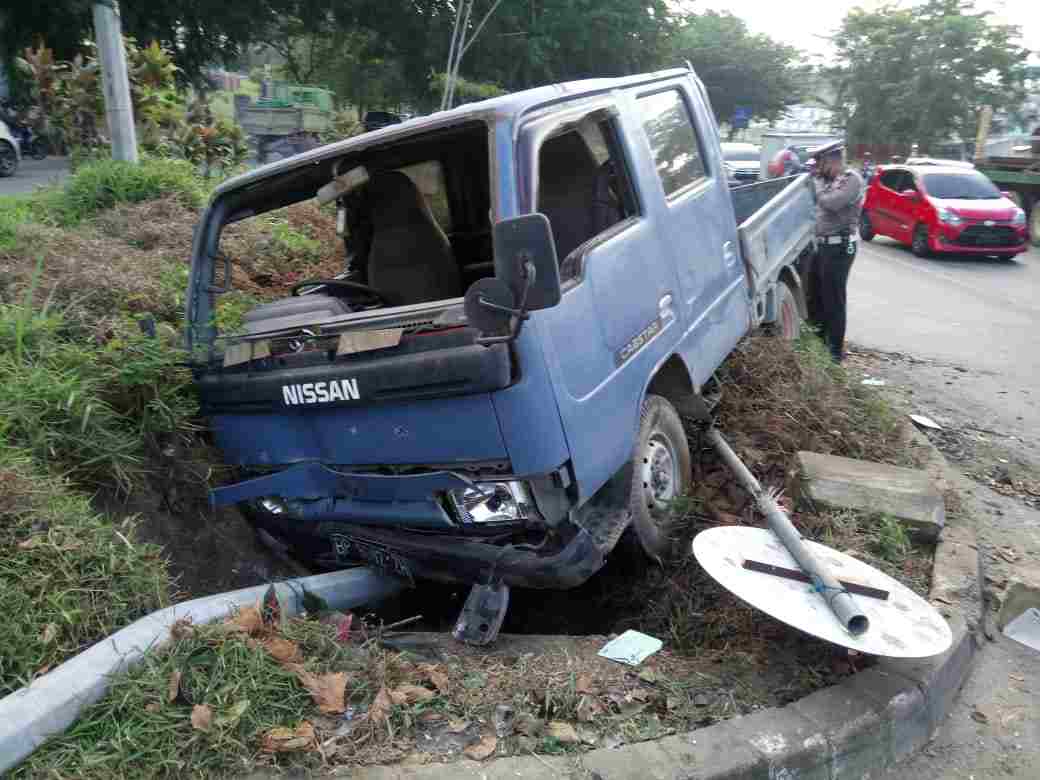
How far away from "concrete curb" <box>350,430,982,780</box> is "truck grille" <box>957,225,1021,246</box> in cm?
1390

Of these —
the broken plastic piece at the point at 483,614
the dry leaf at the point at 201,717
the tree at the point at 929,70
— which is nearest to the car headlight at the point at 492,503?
the broken plastic piece at the point at 483,614

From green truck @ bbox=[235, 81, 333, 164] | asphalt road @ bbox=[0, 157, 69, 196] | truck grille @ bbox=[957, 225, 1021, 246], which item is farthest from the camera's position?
green truck @ bbox=[235, 81, 333, 164]

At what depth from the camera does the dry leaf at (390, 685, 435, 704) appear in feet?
9.15

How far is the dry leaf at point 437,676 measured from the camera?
291 centimetres

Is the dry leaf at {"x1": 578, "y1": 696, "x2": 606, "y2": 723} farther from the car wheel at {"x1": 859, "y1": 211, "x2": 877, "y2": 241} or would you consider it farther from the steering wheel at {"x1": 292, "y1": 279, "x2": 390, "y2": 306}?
the car wheel at {"x1": 859, "y1": 211, "x2": 877, "y2": 241}

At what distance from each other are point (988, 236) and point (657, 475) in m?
14.0

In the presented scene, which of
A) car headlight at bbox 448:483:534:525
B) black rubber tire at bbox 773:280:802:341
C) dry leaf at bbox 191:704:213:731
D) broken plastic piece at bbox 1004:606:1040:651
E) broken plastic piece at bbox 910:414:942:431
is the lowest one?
broken plastic piece at bbox 910:414:942:431

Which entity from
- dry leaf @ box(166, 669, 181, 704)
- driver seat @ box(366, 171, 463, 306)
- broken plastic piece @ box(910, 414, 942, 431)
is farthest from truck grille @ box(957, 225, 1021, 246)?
dry leaf @ box(166, 669, 181, 704)

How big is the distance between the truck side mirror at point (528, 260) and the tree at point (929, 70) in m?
37.2

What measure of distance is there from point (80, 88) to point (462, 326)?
7.09 meters

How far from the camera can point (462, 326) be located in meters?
2.96

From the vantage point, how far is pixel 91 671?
269cm

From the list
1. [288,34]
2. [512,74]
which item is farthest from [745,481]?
[288,34]

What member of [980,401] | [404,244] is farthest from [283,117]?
[404,244]
